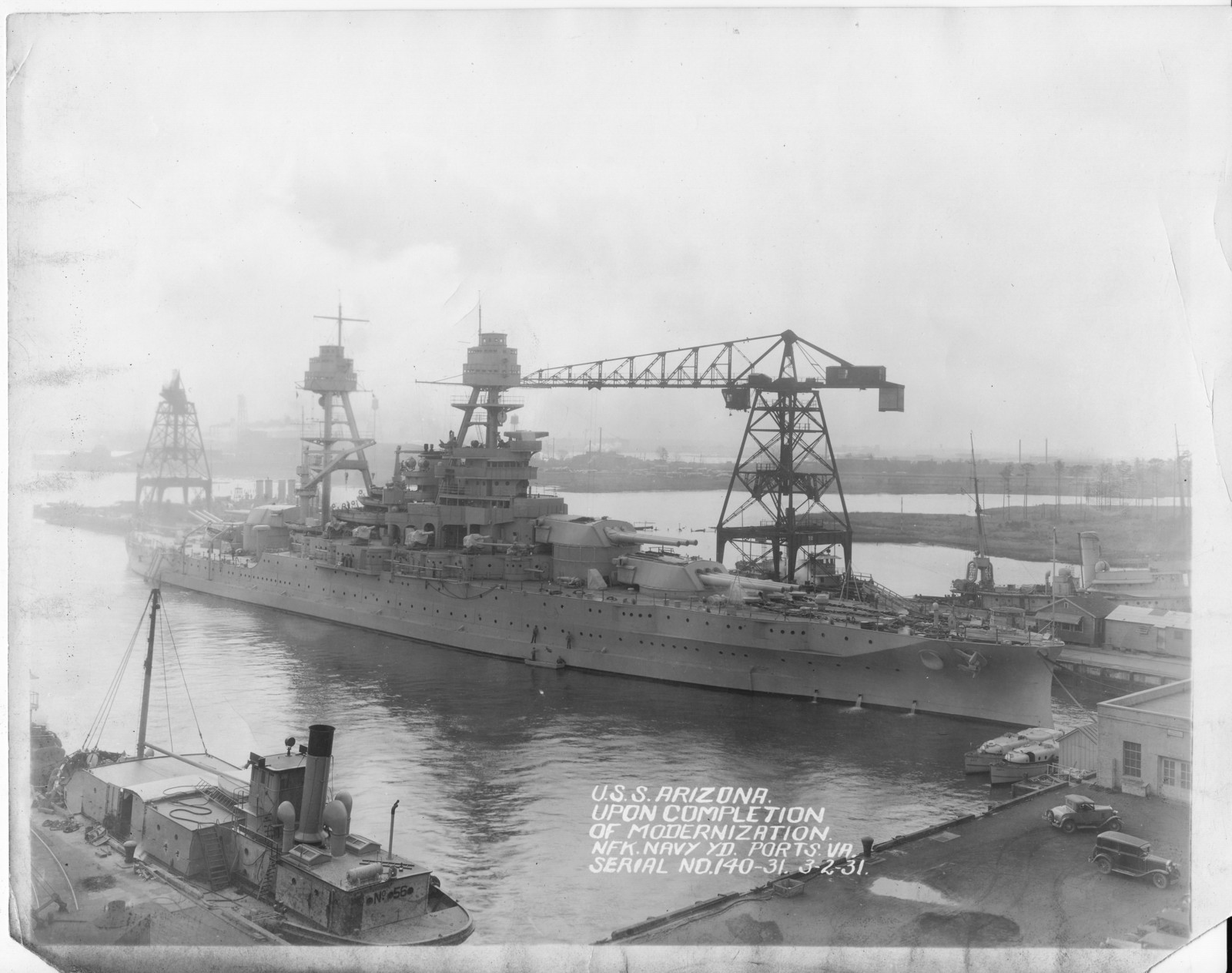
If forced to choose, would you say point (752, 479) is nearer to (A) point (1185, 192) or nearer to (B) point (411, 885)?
(A) point (1185, 192)

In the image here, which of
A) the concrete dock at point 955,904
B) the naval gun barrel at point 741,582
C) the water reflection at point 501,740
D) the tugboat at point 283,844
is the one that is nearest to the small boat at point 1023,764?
the water reflection at point 501,740

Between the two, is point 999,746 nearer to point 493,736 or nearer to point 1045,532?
point 1045,532

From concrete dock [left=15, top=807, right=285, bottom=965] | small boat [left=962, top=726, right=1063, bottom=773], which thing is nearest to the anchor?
small boat [left=962, top=726, right=1063, bottom=773]

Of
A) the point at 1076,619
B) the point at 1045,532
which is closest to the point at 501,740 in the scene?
the point at 1045,532

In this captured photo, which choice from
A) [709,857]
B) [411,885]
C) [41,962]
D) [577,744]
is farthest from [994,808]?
[41,962]

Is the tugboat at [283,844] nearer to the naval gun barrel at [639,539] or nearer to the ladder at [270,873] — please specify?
the ladder at [270,873]

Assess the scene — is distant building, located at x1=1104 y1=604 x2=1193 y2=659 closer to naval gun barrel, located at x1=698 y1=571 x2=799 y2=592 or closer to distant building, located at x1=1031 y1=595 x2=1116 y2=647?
distant building, located at x1=1031 y1=595 x2=1116 y2=647
